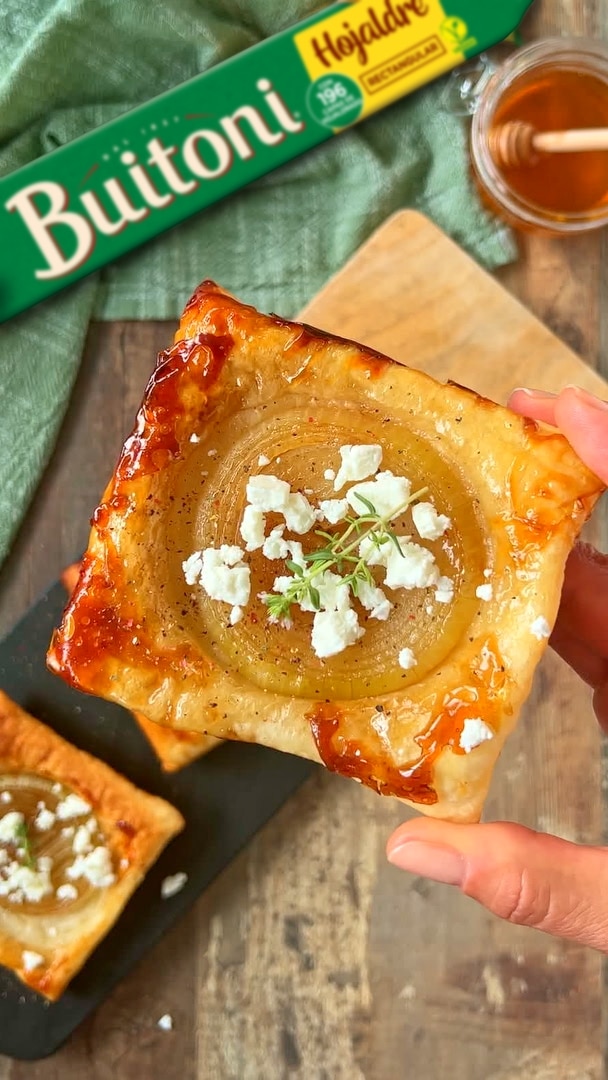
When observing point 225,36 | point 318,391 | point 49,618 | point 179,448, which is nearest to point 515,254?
point 225,36

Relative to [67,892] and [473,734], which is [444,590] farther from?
[67,892]

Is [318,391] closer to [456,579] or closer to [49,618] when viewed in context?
[456,579]

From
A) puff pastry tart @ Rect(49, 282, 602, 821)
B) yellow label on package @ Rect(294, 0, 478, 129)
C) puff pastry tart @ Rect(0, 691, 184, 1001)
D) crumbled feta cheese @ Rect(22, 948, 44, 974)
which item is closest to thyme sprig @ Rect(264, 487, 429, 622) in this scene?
puff pastry tart @ Rect(49, 282, 602, 821)

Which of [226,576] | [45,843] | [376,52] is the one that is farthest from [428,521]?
[376,52]

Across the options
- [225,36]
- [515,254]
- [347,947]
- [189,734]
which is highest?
[225,36]

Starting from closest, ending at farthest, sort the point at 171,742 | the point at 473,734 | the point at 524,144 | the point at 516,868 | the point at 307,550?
the point at 473,734 < the point at 307,550 < the point at 516,868 < the point at 171,742 < the point at 524,144

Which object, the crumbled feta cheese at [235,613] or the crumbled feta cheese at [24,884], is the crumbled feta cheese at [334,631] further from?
the crumbled feta cheese at [24,884]
